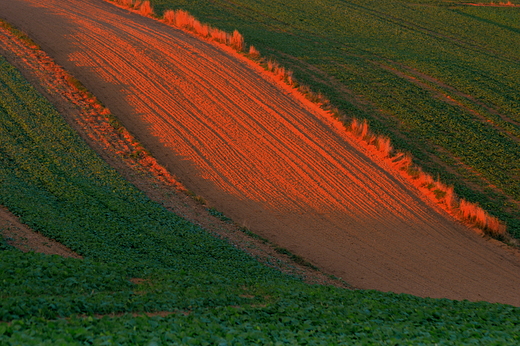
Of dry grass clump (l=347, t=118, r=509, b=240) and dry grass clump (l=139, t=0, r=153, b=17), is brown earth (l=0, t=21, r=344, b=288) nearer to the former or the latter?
dry grass clump (l=347, t=118, r=509, b=240)

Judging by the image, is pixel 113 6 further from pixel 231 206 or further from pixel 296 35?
pixel 231 206

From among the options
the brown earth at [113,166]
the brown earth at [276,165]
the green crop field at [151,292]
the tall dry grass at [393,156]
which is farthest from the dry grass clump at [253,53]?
the green crop field at [151,292]

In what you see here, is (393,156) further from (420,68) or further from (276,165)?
(420,68)

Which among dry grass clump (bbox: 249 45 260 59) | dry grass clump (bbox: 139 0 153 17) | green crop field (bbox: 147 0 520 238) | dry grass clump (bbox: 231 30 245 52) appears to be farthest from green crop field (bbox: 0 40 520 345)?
dry grass clump (bbox: 139 0 153 17)

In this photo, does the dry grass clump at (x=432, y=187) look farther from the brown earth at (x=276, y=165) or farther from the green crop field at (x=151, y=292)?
the green crop field at (x=151, y=292)

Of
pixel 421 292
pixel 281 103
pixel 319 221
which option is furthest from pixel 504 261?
pixel 281 103

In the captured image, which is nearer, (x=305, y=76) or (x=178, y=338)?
(x=178, y=338)

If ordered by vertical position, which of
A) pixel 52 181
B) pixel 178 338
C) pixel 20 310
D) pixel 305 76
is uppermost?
pixel 305 76
